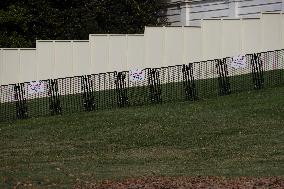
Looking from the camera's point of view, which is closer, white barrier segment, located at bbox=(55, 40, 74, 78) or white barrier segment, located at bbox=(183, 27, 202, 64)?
white barrier segment, located at bbox=(183, 27, 202, 64)

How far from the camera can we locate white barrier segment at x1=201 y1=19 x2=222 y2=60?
35.2 metres

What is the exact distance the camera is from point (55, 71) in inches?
1521

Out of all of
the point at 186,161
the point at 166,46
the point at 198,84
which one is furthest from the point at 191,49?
the point at 186,161

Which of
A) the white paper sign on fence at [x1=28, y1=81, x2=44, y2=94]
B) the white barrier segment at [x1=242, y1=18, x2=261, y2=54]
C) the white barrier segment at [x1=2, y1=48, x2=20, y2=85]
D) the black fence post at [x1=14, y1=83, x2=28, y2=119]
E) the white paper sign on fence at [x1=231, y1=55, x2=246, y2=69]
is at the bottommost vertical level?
the black fence post at [x1=14, y1=83, x2=28, y2=119]


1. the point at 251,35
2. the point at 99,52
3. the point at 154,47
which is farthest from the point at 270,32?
the point at 99,52

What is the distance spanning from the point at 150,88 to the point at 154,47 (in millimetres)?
9421

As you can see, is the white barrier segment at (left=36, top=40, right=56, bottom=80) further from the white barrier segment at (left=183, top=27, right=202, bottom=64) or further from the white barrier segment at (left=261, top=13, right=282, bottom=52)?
the white barrier segment at (left=261, top=13, right=282, bottom=52)

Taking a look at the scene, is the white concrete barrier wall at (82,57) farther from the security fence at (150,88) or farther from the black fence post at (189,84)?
the black fence post at (189,84)

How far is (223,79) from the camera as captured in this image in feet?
91.2

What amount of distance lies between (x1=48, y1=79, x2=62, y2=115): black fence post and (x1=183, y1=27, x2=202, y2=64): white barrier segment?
32.2 ft

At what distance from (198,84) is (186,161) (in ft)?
44.6

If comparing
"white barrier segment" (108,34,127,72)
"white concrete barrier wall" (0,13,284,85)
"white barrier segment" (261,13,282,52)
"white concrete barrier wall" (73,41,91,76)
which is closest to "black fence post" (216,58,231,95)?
→ "white barrier segment" (261,13,282,52)

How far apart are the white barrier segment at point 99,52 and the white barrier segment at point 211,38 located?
17.9 ft

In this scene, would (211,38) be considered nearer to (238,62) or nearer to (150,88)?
(238,62)
